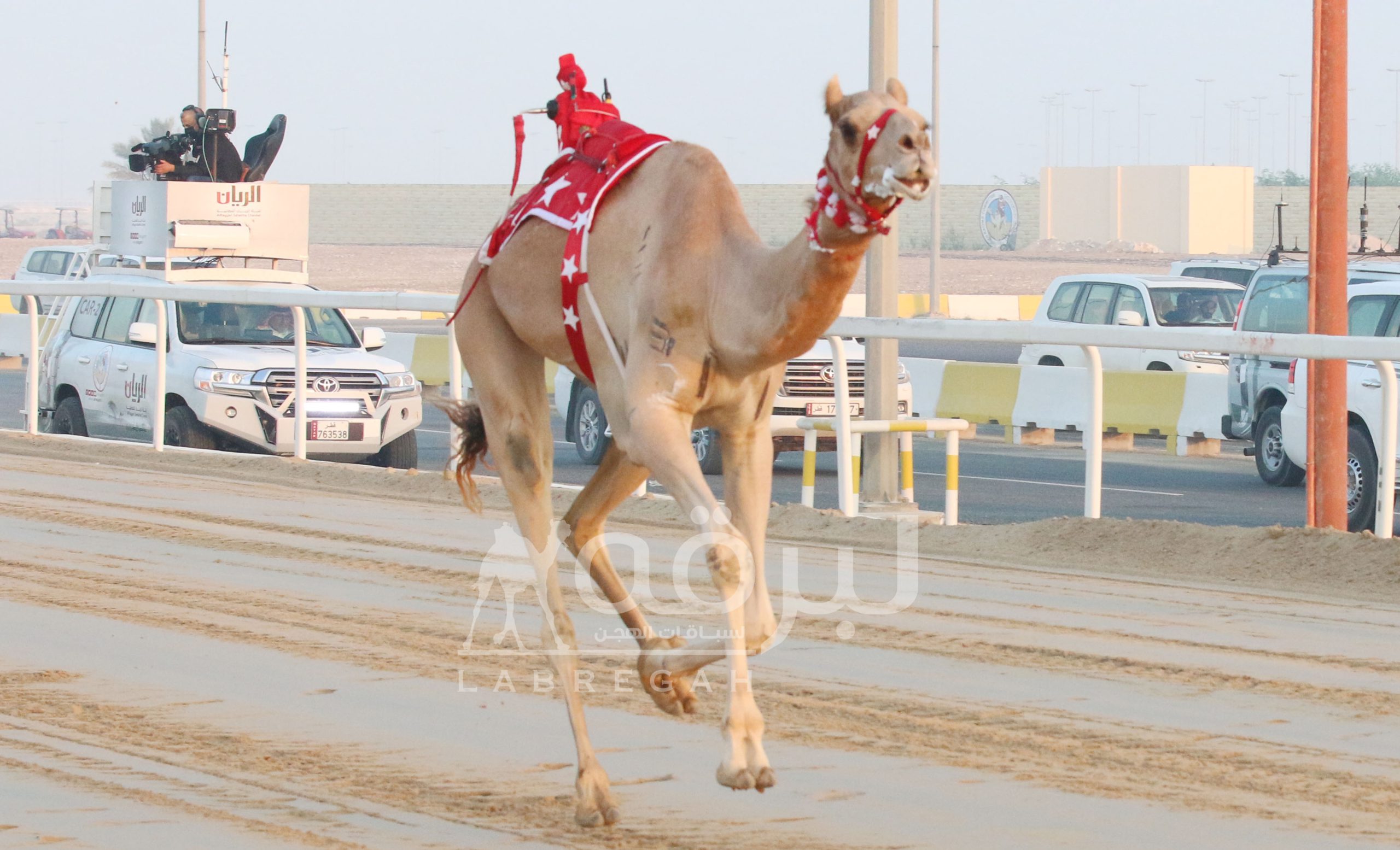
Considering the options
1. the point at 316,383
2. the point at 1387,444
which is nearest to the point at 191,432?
the point at 316,383

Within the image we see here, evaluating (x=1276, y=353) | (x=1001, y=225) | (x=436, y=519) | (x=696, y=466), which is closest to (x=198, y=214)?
(x=436, y=519)

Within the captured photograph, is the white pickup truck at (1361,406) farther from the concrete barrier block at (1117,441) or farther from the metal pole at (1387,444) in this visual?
the concrete barrier block at (1117,441)

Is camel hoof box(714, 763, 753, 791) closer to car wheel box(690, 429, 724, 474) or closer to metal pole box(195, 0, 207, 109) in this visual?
car wheel box(690, 429, 724, 474)

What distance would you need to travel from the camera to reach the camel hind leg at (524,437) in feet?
21.2

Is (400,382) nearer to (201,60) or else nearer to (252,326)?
(252,326)

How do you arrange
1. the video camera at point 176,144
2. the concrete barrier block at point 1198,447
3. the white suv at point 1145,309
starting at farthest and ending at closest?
1. the white suv at point 1145,309
2. the video camera at point 176,144
3. the concrete barrier block at point 1198,447

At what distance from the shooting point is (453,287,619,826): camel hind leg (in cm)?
647

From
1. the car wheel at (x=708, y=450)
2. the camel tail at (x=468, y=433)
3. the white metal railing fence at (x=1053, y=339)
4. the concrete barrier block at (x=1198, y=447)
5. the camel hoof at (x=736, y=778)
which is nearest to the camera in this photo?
the camel hoof at (x=736, y=778)

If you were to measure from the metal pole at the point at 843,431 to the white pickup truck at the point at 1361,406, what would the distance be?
11.7 feet

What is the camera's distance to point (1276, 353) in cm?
1123

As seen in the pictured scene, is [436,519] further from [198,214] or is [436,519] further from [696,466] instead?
[198,214]

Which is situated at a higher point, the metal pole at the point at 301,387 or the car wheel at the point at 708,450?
the metal pole at the point at 301,387

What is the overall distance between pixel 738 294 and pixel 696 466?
19.7 inches

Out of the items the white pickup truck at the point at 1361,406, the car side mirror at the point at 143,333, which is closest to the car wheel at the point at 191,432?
the car side mirror at the point at 143,333
